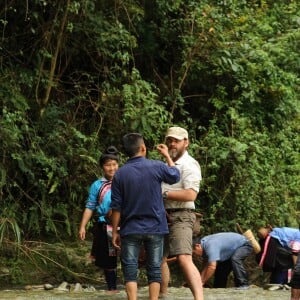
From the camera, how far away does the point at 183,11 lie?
13.0m

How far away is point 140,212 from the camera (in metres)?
7.00

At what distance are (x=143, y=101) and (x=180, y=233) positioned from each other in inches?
195

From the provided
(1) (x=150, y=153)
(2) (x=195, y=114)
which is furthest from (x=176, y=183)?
(2) (x=195, y=114)

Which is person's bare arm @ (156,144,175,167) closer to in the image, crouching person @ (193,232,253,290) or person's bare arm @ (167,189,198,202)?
person's bare arm @ (167,189,198,202)

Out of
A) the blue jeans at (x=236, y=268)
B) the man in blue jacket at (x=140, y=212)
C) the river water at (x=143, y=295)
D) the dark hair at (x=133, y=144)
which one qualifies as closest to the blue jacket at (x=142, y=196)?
the man in blue jacket at (x=140, y=212)

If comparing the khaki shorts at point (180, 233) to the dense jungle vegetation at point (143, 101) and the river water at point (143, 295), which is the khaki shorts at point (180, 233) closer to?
the river water at point (143, 295)

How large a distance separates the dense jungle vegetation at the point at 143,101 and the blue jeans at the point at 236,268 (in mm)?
1055

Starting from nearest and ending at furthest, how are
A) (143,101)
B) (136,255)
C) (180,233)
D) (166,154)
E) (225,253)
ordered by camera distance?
(136,255), (166,154), (180,233), (225,253), (143,101)

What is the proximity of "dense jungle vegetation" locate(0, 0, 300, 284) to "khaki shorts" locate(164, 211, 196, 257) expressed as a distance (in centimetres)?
→ 400

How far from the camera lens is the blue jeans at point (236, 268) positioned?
34.8 ft

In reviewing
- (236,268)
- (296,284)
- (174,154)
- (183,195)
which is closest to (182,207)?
(183,195)

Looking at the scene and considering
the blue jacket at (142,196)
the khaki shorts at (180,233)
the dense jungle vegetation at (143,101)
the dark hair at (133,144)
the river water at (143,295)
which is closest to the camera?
the blue jacket at (142,196)

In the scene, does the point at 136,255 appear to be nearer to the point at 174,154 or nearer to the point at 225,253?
the point at 174,154

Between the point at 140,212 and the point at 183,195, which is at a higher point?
the point at 183,195
